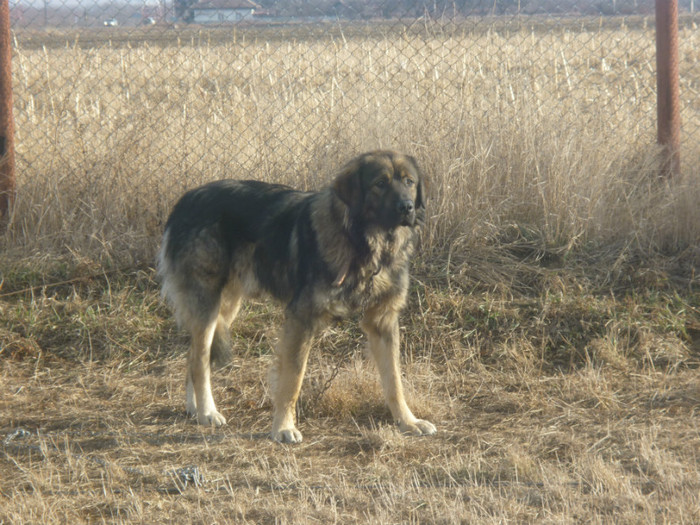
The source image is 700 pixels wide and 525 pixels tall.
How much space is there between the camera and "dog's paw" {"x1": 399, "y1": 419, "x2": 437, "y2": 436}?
4.53 meters

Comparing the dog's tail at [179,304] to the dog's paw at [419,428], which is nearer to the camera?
the dog's paw at [419,428]

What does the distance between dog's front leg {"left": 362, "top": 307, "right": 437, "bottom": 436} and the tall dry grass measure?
1853mm

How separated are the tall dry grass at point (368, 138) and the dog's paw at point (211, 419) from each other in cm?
214

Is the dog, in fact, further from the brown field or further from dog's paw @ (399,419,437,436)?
the brown field

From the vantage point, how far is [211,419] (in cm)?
481

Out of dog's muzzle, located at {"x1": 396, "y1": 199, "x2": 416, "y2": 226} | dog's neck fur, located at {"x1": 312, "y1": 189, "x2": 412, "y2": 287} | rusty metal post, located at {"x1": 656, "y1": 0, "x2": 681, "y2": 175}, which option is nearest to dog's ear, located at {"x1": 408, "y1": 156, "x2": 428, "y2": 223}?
dog's neck fur, located at {"x1": 312, "y1": 189, "x2": 412, "y2": 287}

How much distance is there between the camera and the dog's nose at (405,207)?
166 inches

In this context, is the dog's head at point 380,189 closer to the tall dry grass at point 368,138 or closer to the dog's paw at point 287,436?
the dog's paw at point 287,436

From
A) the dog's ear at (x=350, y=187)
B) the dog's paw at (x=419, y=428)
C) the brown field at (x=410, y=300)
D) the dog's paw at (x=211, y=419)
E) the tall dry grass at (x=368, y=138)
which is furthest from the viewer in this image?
the tall dry grass at (x=368, y=138)

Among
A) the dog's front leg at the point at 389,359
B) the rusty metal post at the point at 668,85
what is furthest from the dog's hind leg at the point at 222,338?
the rusty metal post at the point at 668,85

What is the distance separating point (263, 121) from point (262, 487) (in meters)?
4.28

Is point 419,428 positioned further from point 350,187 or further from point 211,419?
point 350,187

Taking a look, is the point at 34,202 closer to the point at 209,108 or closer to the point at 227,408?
the point at 209,108

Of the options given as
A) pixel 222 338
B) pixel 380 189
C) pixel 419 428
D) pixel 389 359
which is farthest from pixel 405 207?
pixel 222 338
